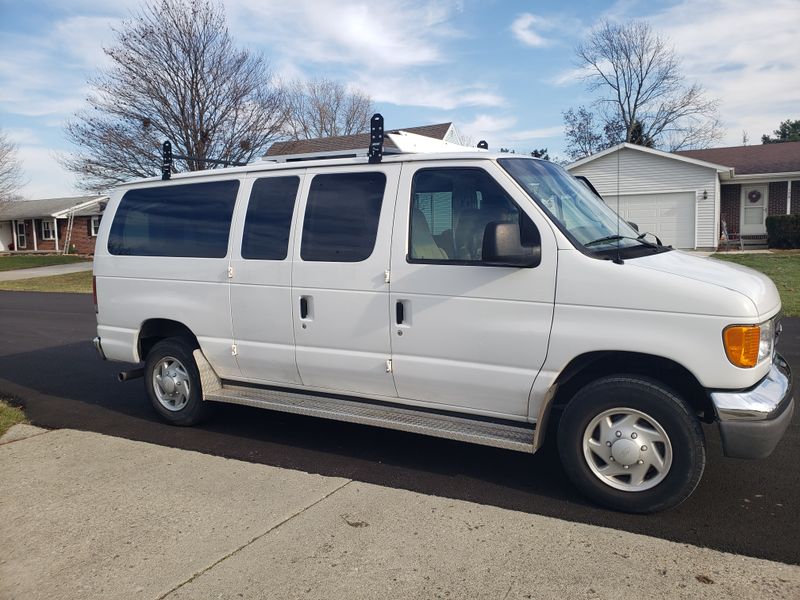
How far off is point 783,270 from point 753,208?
11.5 m

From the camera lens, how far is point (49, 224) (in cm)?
4884

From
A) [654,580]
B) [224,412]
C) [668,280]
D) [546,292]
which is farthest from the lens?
[224,412]

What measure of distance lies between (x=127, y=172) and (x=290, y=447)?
63.4 ft

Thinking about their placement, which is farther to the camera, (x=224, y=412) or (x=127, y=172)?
(x=127, y=172)

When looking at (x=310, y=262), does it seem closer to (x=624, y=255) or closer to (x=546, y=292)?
(x=546, y=292)

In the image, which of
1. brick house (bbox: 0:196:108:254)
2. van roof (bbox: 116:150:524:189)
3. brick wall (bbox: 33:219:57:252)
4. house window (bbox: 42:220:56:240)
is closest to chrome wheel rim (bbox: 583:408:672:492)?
van roof (bbox: 116:150:524:189)

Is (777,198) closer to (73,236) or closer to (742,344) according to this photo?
(742,344)

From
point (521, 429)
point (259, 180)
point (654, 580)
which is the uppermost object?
point (259, 180)

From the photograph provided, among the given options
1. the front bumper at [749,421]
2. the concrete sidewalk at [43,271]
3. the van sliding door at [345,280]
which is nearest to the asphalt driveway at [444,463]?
the front bumper at [749,421]

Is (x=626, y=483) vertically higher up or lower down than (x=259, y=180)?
lower down

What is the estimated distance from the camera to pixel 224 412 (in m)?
6.68

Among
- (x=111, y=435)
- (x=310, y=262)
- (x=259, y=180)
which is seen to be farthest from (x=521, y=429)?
(x=111, y=435)

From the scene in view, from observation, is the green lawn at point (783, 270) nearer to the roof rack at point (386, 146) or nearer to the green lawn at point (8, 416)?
the roof rack at point (386, 146)

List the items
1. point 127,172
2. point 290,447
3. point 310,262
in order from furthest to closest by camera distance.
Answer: point 127,172 < point 290,447 < point 310,262
